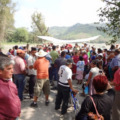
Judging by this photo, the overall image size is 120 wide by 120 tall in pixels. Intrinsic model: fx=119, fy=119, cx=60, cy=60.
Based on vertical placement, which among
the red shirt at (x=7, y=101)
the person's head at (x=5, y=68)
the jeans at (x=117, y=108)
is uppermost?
the person's head at (x=5, y=68)

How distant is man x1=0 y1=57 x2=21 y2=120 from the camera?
170cm

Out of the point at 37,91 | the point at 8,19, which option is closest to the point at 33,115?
the point at 37,91

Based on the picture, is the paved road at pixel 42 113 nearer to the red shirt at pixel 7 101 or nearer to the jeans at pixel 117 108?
the jeans at pixel 117 108

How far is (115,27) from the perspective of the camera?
5.05 m

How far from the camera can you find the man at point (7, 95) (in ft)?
5.57

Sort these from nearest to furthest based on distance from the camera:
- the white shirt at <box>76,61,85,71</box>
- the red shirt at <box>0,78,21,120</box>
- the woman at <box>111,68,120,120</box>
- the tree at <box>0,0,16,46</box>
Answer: the red shirt at <box>0,78,21,120</box> → the woman at <box>111,68,120,120</box> → the white shirt at <box>76,61,85,71</box> → the tree at <box>0,0,16,46</box>

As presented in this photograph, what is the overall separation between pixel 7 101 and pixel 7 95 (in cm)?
9

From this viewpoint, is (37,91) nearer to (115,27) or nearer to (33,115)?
(33,115)

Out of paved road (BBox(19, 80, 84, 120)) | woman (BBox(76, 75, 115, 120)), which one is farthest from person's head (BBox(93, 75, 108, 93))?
paved road (BBox(19, 80, 84, 120))

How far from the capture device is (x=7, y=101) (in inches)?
67.7

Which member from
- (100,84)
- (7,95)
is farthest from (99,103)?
(7,95)

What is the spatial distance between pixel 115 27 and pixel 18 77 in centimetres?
434

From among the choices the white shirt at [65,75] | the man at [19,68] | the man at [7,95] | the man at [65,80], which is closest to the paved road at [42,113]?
the man at [65,80]

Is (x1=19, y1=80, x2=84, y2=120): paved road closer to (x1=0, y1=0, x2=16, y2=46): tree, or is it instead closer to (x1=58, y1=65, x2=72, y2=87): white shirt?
(x1=58, y1=65, x2=72, y2=87): white shirt
